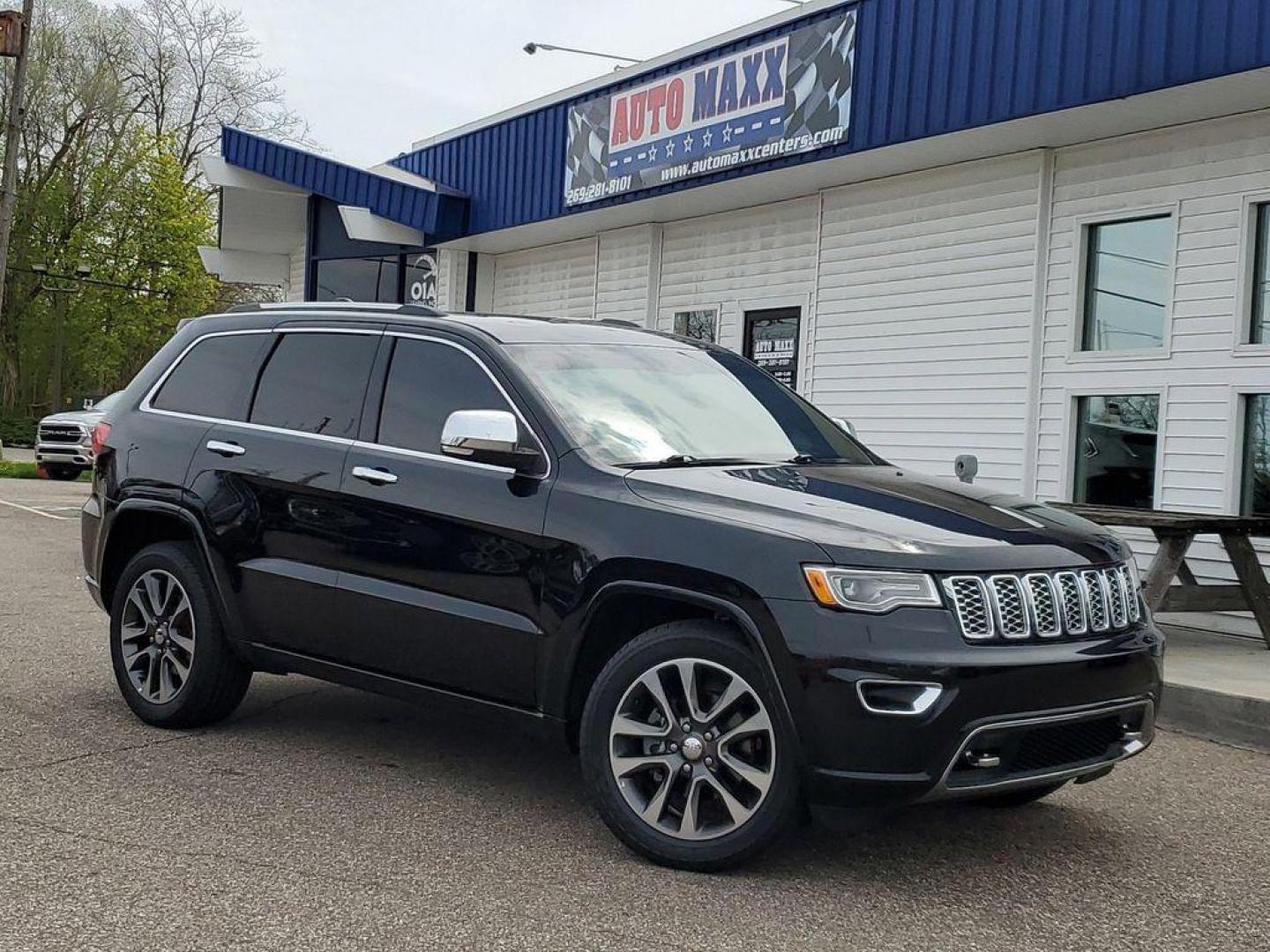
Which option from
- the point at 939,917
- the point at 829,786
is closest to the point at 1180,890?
the point at 939,917

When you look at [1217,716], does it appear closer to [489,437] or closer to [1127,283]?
[489,437]

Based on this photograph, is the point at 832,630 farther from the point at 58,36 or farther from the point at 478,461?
the point at 58,36

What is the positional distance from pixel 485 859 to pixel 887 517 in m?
1.64

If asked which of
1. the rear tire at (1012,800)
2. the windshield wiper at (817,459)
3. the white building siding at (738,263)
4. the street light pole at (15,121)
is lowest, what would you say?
the rear tire at (1012,800)

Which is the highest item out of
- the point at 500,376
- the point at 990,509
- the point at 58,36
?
the point at 58,36

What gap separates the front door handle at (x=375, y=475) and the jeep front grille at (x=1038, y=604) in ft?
7.01

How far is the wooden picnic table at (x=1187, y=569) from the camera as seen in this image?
305 inches

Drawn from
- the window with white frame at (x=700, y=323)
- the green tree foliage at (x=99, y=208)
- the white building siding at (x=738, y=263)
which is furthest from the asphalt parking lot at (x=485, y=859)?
the green tree foliage at (x=99, y=208)

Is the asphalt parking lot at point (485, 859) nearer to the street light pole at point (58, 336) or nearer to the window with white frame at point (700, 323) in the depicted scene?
the window with white frame at point (700, 323)

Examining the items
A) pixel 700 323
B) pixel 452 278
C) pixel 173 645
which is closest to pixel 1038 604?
pixel 173 645

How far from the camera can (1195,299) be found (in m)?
9.80

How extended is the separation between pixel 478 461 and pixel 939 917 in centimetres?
216

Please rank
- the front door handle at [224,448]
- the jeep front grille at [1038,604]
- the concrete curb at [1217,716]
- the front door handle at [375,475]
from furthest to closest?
the concrete curb at [1217,716]
the front door handle at [224,448]
the front door handle at [375,475]
the jeep front grille at [1038,604]

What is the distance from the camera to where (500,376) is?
504cm
